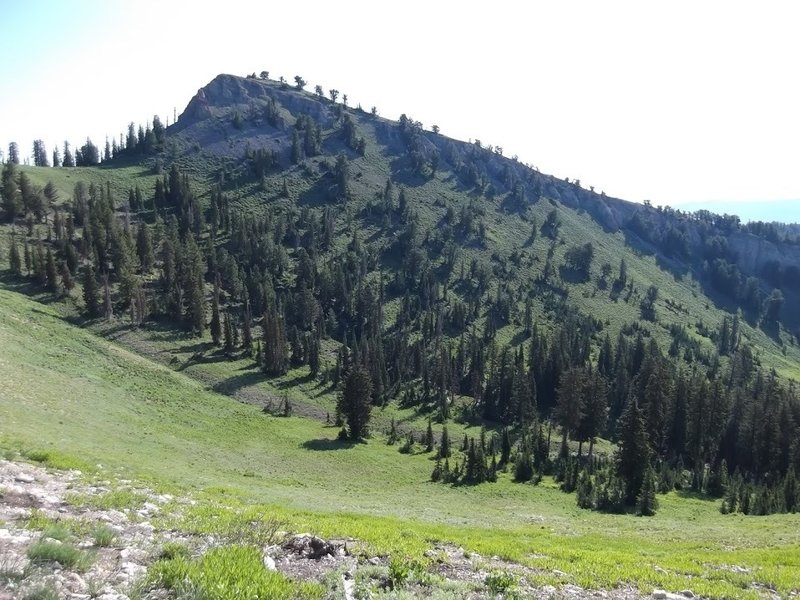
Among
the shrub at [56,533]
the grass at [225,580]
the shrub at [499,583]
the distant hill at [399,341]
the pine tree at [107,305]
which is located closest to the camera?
the grass at [225,580]

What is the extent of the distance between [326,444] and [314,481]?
23545mm

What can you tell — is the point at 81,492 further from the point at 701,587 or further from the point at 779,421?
the point at 779,421

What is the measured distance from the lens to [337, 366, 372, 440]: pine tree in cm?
8181

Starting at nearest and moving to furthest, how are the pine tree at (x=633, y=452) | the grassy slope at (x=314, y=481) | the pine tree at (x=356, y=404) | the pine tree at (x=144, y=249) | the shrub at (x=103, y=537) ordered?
the shrub at (x=103, y=537) < the grassy slope at (x=314, y=481) < the pine tree at (x=633, y=452) < the pine tree at (x=356, y=404) < the pine tree at (x=144, y=249)

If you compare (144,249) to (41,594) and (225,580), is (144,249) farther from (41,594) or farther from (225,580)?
(225,580)

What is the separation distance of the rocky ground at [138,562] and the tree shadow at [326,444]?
56770 millimetres

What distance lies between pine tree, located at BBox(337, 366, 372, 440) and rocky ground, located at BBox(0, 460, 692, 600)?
67.0 meters

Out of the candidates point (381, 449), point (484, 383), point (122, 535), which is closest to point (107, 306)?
point (381, 449)

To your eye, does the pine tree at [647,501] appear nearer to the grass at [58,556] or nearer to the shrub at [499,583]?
the shrub at [499,583]

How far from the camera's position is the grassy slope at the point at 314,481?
16.6 meters

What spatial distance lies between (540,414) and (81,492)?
418ft

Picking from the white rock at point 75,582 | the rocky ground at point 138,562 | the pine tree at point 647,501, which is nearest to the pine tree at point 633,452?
the pine tree at point 647,501

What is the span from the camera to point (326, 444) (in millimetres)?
73625

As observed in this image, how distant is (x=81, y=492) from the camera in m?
17.0
